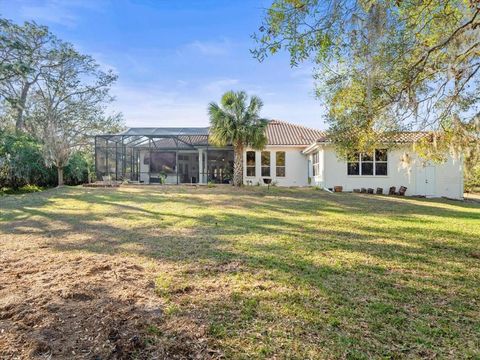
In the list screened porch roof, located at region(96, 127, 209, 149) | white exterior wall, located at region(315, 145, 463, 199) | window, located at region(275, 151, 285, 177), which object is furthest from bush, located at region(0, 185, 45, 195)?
white exterior wall, located at region(315, 145, 463, 199)

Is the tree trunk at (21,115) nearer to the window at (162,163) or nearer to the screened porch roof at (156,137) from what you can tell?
the screened porch roof at (156,137)

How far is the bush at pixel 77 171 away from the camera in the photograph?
2253cm

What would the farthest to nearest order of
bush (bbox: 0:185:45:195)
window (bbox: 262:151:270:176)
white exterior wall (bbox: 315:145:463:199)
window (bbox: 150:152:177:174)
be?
window (bbox: 150:152:177:174) < window (bbox: 262:151:270:176) < bush (bbox: 0:185:45:195) < white exterior wall (bbox: 315:145:463:199)

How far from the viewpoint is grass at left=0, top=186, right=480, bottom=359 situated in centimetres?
274

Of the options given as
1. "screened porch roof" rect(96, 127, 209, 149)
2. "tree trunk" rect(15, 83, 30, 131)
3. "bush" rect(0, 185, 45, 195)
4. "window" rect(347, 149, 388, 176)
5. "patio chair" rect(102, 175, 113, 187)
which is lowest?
"bush" rect(0, 185, 45, 195)

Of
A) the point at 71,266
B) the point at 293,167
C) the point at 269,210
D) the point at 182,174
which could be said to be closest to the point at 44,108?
the point at 182,174

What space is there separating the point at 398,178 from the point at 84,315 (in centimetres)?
1931

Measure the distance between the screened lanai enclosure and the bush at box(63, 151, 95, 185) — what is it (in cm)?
137

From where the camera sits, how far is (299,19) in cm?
508

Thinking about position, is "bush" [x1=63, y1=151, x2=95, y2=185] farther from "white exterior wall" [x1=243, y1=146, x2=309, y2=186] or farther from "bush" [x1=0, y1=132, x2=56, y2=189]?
"white exterior wall" [x1=243, y1=146, x2=309, y2=186]

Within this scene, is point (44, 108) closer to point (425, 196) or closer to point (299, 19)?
point (299, 19)

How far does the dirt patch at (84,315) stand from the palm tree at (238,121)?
1446cm

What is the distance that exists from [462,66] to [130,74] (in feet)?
77.6

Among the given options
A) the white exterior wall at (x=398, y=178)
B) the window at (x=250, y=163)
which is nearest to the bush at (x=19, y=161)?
the window at (x=250, y=163)
